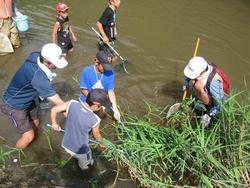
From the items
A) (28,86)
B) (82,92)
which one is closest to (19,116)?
(28,86)

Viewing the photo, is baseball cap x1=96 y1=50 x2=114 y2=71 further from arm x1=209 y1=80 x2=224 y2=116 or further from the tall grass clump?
arm x1=209 y1=80 x2=224 y2=116

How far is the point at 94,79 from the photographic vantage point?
548cm

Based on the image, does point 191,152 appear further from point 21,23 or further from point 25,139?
point 21,23

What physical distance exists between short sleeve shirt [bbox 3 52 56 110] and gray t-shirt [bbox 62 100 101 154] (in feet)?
1.19

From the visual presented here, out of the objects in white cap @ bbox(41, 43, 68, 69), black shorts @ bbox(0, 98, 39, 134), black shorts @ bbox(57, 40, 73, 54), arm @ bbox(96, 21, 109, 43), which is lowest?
black shorts @ bbox(57, 40, 73, 54)

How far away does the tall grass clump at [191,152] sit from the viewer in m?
4.89

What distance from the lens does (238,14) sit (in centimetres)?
1165

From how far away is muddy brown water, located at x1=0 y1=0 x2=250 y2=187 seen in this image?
6.15 metres

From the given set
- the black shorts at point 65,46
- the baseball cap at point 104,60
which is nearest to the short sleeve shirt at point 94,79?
the baseball cap at point 104,60

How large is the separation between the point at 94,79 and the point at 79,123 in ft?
2.91

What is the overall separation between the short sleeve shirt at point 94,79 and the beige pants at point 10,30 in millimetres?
3491

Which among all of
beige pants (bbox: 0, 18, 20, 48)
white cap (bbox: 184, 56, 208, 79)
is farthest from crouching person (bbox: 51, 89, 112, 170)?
beige pants (bbox: 0, 18, 20, 48)

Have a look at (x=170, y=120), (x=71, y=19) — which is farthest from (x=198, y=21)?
(x=170, y=120)

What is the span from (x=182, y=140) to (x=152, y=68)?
3.71m
